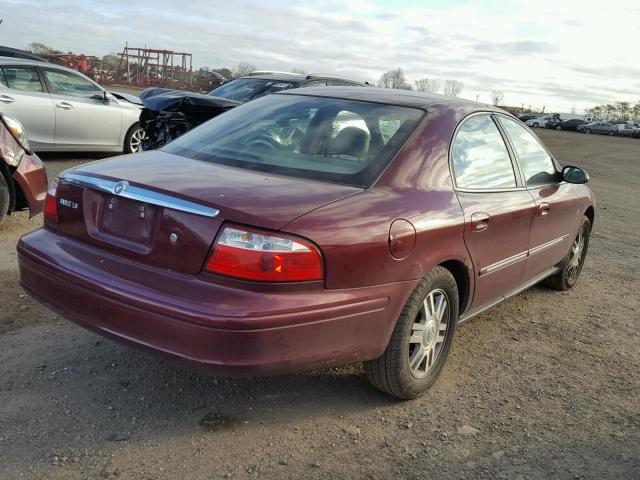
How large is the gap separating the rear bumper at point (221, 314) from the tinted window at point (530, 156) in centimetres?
182

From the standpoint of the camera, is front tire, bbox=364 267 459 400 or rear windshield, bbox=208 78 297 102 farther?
rear windshield, bbox=208 78 297 102

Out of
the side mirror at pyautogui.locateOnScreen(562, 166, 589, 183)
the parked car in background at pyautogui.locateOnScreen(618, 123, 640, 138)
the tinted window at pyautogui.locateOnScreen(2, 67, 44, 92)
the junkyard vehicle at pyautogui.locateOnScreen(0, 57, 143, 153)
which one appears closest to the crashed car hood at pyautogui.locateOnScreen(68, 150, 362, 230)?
the side mirror at pyautogui.locateOnScreen(562, 166, 589, 183)

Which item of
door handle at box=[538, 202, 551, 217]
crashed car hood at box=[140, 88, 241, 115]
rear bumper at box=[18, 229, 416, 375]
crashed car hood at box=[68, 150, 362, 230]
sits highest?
crashed car hood at box=[140, 88, 241, 115]

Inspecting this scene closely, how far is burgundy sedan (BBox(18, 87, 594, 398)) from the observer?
2393mm

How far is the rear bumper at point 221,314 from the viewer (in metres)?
2.35

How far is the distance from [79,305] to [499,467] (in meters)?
1.99

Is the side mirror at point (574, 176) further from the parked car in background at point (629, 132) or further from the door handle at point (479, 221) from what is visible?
the parked car in background at point (629, 132)

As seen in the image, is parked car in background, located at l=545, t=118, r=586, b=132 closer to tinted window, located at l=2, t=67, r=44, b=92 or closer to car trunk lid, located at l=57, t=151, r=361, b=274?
tinted window, located at l=2, t=67, r=44, b=92

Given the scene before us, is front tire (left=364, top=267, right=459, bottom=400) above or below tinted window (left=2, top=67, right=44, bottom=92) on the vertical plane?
below

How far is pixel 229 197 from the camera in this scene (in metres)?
2.49

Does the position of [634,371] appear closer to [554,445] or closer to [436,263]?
[554,445]

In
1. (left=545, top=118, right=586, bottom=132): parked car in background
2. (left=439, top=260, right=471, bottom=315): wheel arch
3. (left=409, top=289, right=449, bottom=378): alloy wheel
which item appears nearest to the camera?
(left=409, top=289, right=449, bottom=378): alloy wheel

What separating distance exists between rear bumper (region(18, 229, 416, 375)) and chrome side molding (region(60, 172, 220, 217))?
0.89 feet

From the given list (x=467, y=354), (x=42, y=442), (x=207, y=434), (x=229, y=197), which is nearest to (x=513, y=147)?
(x=467, y=354)
